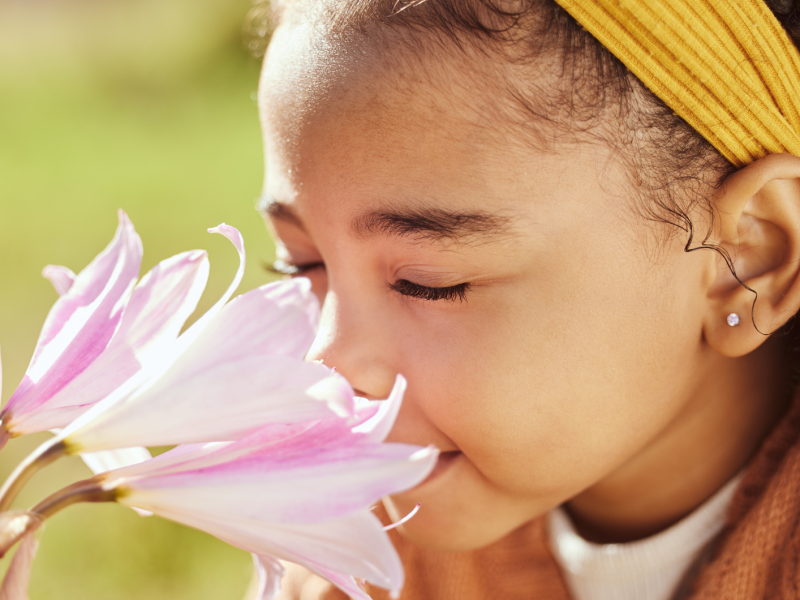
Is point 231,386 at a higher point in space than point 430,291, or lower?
higher

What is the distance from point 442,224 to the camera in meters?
0.68

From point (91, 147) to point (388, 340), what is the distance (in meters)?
3.24

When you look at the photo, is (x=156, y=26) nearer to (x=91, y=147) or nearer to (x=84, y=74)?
(x=84, y=74)

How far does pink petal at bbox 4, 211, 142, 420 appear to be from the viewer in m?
0.45

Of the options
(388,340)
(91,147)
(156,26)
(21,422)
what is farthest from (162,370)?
(156,26)

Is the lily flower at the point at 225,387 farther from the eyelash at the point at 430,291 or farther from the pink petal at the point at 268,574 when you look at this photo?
the eyelash at the point at 430,291

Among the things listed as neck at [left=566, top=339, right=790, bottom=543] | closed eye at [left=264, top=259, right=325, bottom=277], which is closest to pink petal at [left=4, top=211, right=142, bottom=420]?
closed eye at [left=264, top=259, right=325, bottom=277]

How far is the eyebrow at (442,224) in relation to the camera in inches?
26.8

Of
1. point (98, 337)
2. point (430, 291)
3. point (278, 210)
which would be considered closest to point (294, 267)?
point (278, 210)

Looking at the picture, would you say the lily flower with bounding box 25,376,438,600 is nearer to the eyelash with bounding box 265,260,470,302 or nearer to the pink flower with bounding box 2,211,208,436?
the pink flower with bounding box 2,211,208,436

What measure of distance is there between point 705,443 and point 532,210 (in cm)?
47

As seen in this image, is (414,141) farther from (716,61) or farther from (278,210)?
(716,61)

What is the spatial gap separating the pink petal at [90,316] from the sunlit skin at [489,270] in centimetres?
29

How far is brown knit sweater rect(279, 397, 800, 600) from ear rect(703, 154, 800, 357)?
211 mm
